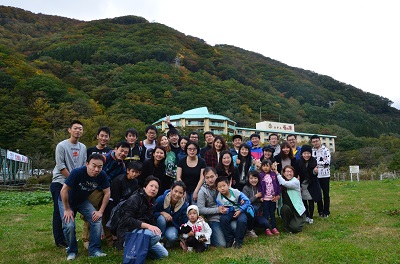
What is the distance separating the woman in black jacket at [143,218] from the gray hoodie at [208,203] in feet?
3.26

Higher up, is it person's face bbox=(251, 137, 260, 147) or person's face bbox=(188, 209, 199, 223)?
person's face bbox=(251, 137, 260, 147)

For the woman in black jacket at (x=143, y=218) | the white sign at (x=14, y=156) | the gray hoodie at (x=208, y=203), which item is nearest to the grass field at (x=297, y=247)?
the woman in black jacket at (x=143, y=218)

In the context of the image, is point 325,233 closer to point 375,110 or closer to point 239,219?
point 239,219

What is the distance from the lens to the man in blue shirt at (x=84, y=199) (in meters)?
4.54

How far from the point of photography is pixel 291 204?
627cm

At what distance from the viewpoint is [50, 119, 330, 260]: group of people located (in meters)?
4.64

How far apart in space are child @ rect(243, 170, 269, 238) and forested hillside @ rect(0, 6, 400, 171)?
28758 mm

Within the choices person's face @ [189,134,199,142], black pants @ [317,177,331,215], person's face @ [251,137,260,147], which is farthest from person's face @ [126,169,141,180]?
black pants @ [317,177,331,215]

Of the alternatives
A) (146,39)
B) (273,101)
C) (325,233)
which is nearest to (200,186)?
(325,233)

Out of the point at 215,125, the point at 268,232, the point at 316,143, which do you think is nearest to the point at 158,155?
the point at 268,232

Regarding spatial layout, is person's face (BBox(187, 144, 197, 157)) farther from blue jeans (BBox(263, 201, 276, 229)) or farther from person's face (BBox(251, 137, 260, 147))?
person's face (BBox(251, 137, 260, 147))

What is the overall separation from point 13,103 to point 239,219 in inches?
1763

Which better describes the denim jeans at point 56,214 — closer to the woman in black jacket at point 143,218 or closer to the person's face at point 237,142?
the woman in black jacket at point 143,218

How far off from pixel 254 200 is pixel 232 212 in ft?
2.96
